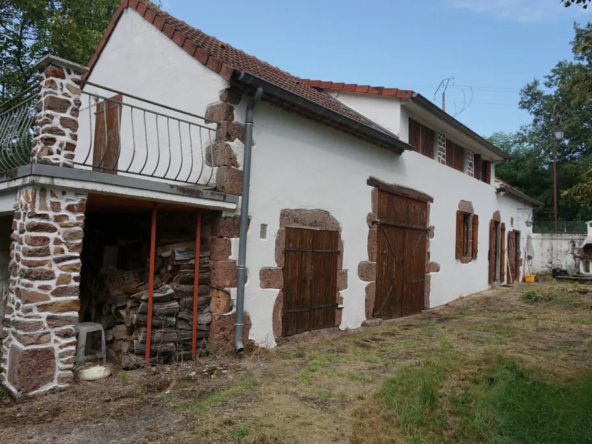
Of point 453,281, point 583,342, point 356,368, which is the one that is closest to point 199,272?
point 356,368

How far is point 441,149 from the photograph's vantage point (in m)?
10.9

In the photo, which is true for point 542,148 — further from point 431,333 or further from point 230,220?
point 230,220

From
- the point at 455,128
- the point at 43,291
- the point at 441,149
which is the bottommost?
the point at 43,291

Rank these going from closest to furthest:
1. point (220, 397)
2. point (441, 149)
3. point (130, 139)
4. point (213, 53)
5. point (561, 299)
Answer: point (220, 397)
point (213, 53)
point (130, 139)
point (441, 149)
point (561, 299)

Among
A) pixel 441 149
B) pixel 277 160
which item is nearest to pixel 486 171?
pixel 441 149

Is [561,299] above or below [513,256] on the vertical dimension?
below

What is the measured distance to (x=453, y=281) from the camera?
37.2 feet

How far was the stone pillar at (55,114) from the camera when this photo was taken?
4422 mm

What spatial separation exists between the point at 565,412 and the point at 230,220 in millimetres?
3921

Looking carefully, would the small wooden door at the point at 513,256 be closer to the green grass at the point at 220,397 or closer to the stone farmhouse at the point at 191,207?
the stone farmhouse at the point at 191,207

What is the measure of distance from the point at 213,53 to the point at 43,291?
12.4ft

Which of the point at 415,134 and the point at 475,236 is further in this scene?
the point at 475,236

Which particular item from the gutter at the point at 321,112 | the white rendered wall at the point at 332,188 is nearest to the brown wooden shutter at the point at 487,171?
the white rendered wall at the point at 332,188

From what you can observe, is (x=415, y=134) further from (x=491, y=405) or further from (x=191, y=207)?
(x=491, y=405)
